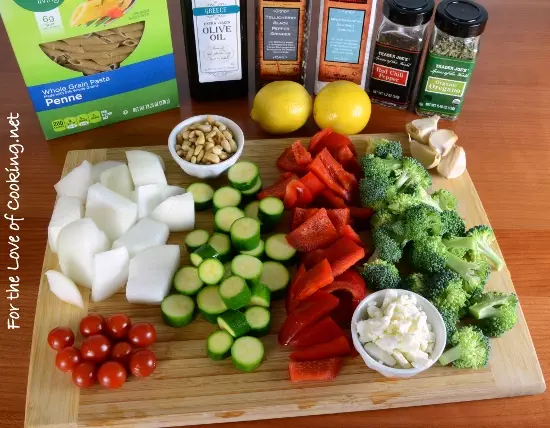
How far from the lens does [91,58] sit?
6.00ft

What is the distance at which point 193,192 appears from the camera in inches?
69.7

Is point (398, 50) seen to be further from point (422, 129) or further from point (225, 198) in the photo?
point (225, 198)

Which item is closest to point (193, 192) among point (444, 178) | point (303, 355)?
point (303, 355)

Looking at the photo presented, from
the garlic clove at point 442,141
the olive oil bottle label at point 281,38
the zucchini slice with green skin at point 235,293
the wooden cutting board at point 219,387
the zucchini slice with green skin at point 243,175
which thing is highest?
the olive oil bottle label at point 281,38

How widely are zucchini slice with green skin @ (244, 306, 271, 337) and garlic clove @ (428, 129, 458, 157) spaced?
2.73ft

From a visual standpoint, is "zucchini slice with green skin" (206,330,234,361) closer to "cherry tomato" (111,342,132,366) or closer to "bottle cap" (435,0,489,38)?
"cherry tomato" (111,342,132,366)

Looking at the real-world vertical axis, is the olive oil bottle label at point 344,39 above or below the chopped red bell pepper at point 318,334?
above

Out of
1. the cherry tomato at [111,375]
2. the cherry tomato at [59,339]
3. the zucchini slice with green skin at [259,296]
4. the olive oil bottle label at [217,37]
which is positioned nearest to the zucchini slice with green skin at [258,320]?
the zucchini slice with green skin at [259,296]

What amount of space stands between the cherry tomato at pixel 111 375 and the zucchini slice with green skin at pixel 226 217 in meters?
0.50

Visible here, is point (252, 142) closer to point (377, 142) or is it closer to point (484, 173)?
point (377, 142)

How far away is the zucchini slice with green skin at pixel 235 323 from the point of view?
1.44m

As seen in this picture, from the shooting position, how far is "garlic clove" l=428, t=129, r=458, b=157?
188cm

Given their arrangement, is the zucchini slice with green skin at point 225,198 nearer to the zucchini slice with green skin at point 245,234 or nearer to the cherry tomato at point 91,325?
the zucchini slice with green skin at point 245,234

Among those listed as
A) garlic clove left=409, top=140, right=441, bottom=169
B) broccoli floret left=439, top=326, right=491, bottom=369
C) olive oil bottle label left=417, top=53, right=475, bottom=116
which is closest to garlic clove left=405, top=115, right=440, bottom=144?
garlic clove left=409, top=140, right=441, bottom=169
